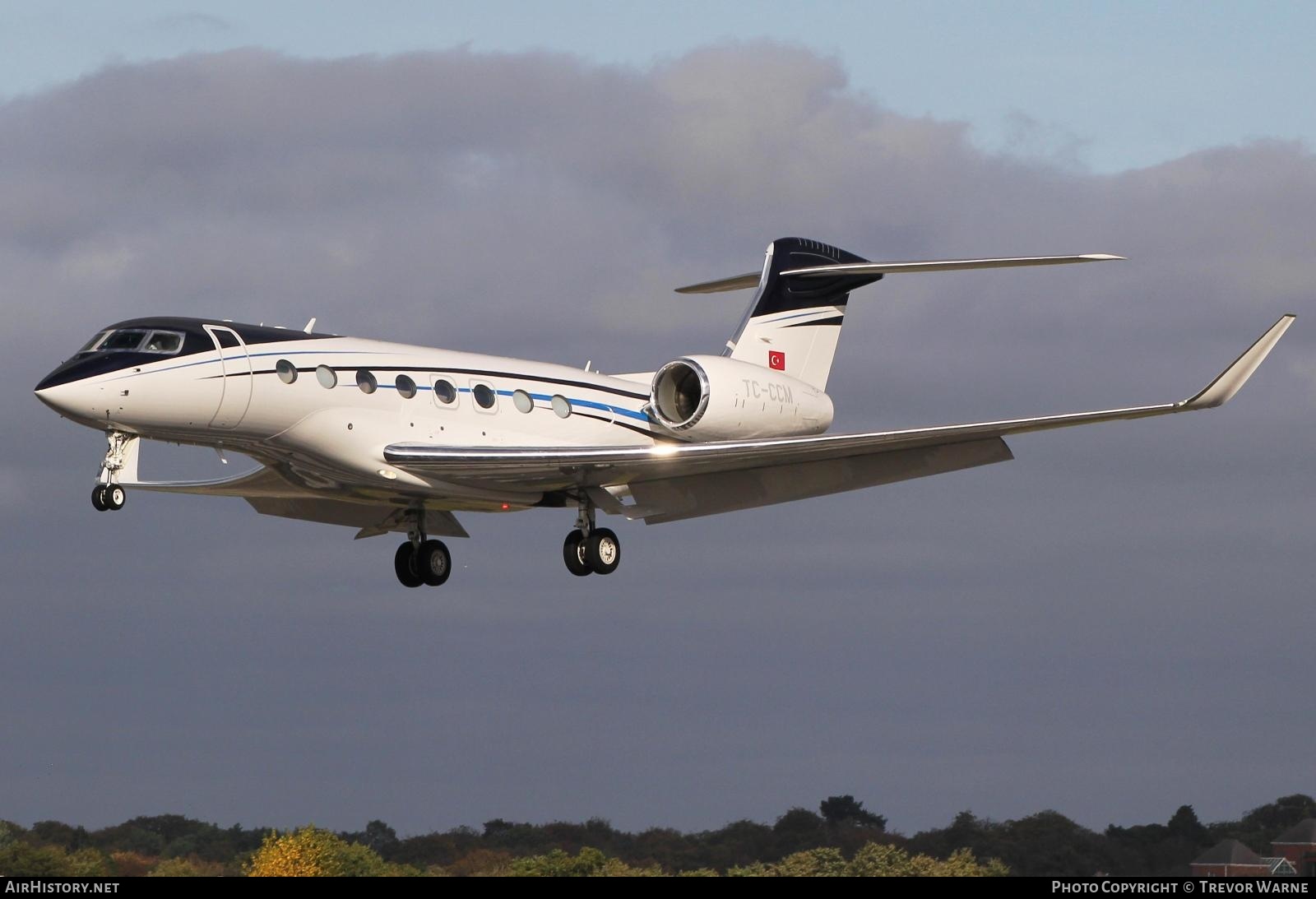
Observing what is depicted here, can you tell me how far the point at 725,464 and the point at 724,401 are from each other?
3.63ft

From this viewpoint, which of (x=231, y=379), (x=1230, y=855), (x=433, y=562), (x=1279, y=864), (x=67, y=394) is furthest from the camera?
(x=1230, y=855)

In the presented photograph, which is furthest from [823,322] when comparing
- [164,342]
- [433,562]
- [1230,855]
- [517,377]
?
[1230,855]

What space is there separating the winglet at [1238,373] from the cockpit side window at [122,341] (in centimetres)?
1303

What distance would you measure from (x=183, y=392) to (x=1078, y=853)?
1787 centimetres

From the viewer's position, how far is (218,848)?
3950cm

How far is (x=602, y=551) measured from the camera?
26.3 meters

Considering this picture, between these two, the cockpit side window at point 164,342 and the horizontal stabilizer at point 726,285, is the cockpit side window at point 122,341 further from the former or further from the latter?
the horizontal stabilizer at point 726,285

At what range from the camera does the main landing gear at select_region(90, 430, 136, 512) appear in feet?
73.7

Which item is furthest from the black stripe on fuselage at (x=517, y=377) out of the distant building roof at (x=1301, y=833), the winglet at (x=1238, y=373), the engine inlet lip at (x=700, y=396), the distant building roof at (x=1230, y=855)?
the distant building roof at (x=1301, y=833)

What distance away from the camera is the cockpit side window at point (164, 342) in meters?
23.1

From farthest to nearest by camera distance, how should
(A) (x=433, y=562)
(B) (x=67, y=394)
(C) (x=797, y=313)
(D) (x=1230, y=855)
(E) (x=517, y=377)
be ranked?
(D) (x=1230, y=855)
(C) (x=797, y=313)
(A) (x=433, y=562)
(E) (x=517, y=377)
(B) (x=67, y=394)

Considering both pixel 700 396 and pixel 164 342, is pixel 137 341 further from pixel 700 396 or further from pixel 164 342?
pixel 700 396

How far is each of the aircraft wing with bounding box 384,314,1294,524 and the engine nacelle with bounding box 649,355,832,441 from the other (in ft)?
1.24
